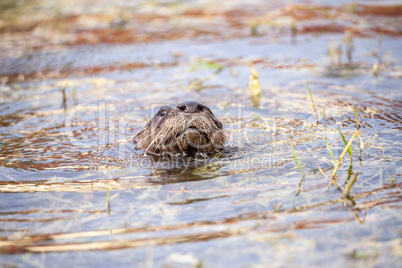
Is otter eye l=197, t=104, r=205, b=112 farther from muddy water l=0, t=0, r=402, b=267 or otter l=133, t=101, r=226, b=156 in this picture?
muddy water l=0, t=0, r=402, b=267

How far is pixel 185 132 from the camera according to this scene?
17.6ft

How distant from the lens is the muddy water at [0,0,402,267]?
3.52 m

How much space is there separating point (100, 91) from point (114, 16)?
231 inches

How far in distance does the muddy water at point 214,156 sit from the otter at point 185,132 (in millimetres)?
162

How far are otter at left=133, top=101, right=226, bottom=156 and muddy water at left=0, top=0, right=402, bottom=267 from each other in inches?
6.4

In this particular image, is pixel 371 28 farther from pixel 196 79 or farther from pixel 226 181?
pixel 226 181

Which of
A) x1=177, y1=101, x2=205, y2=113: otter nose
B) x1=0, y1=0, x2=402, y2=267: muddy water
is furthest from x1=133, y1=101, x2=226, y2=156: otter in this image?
x1=0, y1=0, x2=402, y2=267: muddy water

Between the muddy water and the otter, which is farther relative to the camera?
the otter

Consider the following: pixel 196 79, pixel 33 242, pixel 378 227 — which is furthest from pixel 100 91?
pixel 378 227

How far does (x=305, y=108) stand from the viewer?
7.30 meters

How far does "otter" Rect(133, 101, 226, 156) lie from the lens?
17.6 feet

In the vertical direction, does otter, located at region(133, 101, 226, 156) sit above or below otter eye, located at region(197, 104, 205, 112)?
below

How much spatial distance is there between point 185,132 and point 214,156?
0.49m

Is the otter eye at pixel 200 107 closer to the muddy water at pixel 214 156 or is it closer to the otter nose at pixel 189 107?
the otter nose at pixel 189 107
